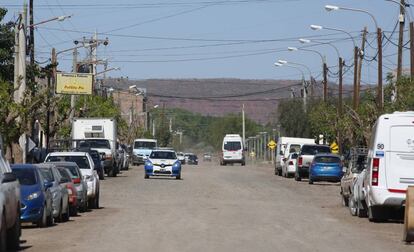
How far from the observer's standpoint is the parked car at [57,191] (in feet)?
82.2

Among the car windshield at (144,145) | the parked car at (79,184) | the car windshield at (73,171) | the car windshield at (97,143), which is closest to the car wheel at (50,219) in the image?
the parked car at (79,184)

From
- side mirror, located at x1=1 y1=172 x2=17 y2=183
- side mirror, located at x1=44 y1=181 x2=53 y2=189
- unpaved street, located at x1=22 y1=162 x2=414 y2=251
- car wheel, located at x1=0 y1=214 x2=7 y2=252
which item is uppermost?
side mirror, located at x1=1 y1=172 x2=17 y2=183

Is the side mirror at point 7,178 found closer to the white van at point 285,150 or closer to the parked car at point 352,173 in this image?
the parked car at point 352,173

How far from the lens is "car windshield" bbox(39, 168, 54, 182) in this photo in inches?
999

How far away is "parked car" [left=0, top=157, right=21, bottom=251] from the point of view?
16156mm

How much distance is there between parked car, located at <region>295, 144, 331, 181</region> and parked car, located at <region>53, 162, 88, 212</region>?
84.0 feet

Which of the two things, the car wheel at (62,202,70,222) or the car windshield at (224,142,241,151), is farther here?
the car windshield at (224,142,241,151)

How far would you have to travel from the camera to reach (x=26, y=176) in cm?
2380

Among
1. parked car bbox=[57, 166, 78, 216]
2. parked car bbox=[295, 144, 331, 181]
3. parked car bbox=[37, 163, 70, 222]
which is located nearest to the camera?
parked car bbox=[37, 163, 70, 222]

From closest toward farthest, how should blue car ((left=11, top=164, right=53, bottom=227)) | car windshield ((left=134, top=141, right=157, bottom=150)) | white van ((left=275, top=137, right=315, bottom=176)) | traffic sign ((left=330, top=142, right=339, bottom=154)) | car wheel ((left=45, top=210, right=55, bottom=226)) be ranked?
blue car ((left=11, top=164, right=53, bottom=227)) → car wheel ((left=45, top=210, right=55, bottom=226)) → white van ((left=275, top=137, right=315, bottom=176)) → traffic sign ((left=330, top=142, right=339, bottom=154)) → car windshield ((left=134, top=141, right=157, bottom=150))

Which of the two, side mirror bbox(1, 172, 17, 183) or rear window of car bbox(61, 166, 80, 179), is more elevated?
side mirror bbox(1, 172, 17, 183)

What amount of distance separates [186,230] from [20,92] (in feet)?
80.2

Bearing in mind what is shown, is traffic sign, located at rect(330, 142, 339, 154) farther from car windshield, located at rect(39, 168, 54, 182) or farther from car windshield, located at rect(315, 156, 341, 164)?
car windshield, located at rect(39, 168, 54, 182)

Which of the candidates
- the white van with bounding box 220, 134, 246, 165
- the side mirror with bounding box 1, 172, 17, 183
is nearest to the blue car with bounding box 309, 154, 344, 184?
the side mirror with bounding box 1, 172, 17, 183
